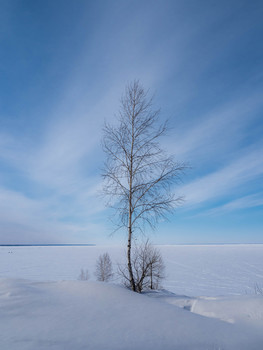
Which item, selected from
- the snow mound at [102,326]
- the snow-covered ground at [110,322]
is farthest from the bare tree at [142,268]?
the snow mound at [102,326]

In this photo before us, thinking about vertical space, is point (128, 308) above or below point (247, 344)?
above

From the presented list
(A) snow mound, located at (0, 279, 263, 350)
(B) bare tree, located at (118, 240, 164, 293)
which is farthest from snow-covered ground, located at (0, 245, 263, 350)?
(B) bare tree, located at (118, 240, 164, 293)

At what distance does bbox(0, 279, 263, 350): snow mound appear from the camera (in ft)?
7.36

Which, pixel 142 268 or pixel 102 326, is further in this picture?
pixel 142 268

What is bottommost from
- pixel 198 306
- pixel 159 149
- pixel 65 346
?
pixel 198 306

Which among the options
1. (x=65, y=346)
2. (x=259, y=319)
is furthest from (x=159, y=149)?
(x=65, y=346)

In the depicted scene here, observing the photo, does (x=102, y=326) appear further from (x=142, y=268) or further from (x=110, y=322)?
(x=142, y=268)

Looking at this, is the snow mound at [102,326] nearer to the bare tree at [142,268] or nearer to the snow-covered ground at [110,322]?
the snow-covered ground at [110,322]

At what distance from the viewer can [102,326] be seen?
2621 mm

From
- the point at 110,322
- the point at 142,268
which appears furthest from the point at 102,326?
the point at 142,268

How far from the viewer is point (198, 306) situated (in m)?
4.53

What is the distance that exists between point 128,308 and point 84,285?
1.40 m

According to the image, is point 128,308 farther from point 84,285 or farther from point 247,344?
point 247,344

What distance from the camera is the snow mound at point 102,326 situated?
2.24 metres
